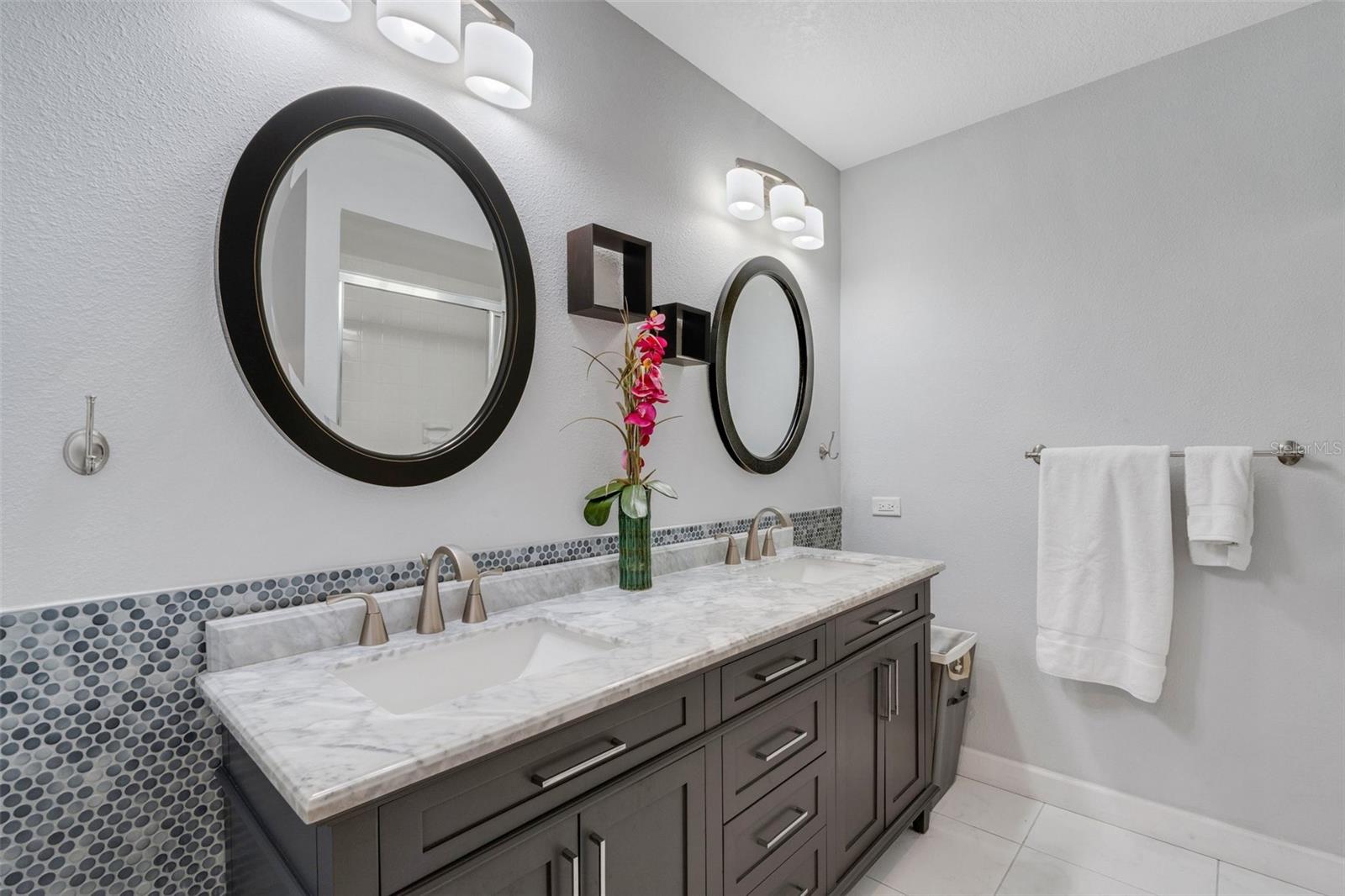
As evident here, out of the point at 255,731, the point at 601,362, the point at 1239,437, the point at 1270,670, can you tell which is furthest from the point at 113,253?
the point at 1270,670

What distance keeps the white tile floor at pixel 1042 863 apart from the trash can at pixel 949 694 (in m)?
0.17

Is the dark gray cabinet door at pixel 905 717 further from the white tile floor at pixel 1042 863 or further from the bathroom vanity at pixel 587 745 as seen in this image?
the white tile floor at pixel 1042 863

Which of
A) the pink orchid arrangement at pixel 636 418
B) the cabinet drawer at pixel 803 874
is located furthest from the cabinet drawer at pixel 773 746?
the pink orchid arrangement at pixel 636 418

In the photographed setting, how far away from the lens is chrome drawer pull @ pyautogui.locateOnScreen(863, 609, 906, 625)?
1.80 metres

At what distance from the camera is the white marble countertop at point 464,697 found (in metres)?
0.74

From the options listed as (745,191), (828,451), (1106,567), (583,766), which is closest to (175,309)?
(583,766)

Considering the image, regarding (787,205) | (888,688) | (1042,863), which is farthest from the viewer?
(787,205)

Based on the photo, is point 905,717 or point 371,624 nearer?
point 371,624

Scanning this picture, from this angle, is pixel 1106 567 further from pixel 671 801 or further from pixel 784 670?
pixel 671 801

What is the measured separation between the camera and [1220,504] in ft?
6.23

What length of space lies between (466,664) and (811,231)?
6.43ft

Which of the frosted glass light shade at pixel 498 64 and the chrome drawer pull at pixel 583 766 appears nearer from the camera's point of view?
the chrome drawer pull at pixel 583 766

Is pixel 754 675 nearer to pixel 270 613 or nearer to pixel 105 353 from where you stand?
pixel 270 613

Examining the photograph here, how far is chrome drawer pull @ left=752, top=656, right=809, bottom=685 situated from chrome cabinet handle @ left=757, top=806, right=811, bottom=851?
1.07ft
